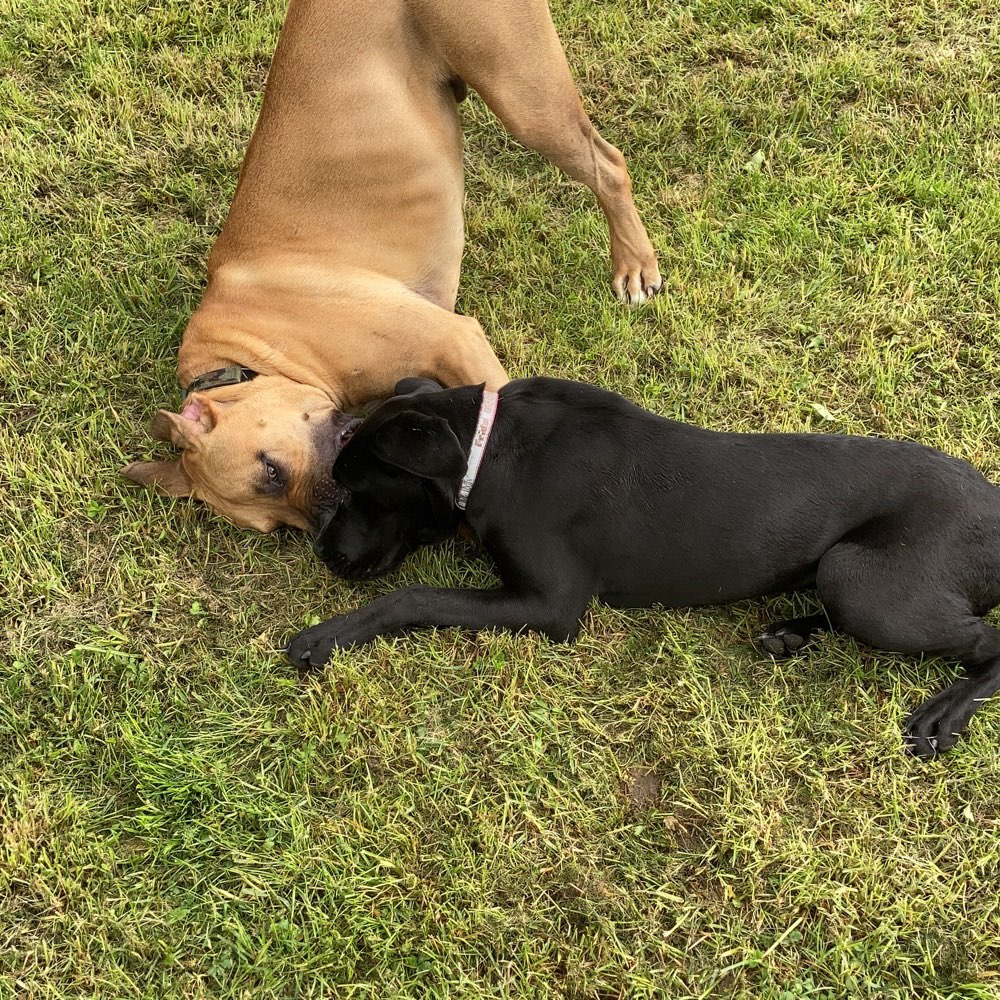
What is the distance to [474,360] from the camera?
13.8 feet

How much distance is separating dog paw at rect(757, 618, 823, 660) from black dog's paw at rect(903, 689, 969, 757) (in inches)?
19.1

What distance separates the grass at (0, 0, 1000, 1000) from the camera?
10.2 ft

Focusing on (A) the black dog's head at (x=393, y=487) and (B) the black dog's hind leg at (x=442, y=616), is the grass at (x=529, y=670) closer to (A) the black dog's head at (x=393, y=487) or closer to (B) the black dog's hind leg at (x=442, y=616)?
(B) the black dog's hind leg at (x=442, y=616)

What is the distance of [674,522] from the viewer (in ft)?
11.7

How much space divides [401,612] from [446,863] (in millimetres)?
959

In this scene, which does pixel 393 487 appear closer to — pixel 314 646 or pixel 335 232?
pixel 314 646

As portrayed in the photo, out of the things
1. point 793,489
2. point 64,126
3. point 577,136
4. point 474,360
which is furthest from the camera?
point 64,126

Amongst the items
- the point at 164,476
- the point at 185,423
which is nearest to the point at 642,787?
the point at 185,423

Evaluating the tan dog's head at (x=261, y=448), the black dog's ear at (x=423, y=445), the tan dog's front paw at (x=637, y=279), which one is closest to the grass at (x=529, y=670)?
the tan dog's front paw at (x=637, y=279)

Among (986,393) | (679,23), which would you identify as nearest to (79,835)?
(986,393)

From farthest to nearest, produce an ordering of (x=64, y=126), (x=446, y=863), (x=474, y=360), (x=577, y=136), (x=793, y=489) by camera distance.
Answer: (x=64, y=126) < (x=577, y=136) < (x=474, y=360) < (x=793, y=489) < (x=446, y=863)

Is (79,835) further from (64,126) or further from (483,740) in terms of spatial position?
(64,126)

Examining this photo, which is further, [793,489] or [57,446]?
[57,446]

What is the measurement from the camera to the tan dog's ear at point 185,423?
153 inches
